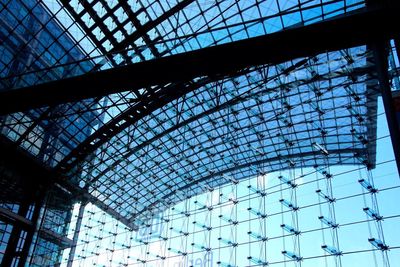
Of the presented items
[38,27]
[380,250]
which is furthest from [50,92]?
[380,250]

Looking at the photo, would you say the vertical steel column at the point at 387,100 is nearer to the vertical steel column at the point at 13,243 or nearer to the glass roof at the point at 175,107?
the glass roof at the point at 175,107

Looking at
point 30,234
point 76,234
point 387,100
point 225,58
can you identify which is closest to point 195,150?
point 76,234

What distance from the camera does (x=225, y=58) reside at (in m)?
15.4

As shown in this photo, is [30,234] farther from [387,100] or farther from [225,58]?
[387,100]

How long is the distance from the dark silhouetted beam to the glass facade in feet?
10.6

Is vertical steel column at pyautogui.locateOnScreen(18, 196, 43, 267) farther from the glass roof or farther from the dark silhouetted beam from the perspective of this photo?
the dark silhouetted beam

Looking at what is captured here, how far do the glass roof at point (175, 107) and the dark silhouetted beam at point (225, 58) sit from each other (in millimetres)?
4849

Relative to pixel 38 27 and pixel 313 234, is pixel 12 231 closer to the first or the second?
pixel 38 27

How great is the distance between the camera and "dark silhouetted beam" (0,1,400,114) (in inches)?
547

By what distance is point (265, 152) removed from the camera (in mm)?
37312

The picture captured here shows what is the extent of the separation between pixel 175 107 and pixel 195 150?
20.3 ft

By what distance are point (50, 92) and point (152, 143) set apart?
20.8 m

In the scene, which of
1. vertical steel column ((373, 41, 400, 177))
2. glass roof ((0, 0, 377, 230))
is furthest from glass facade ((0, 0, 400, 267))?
vertical steel column ((373, 41, 400, 177))

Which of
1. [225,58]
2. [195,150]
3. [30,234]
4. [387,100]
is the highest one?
[195,150]
